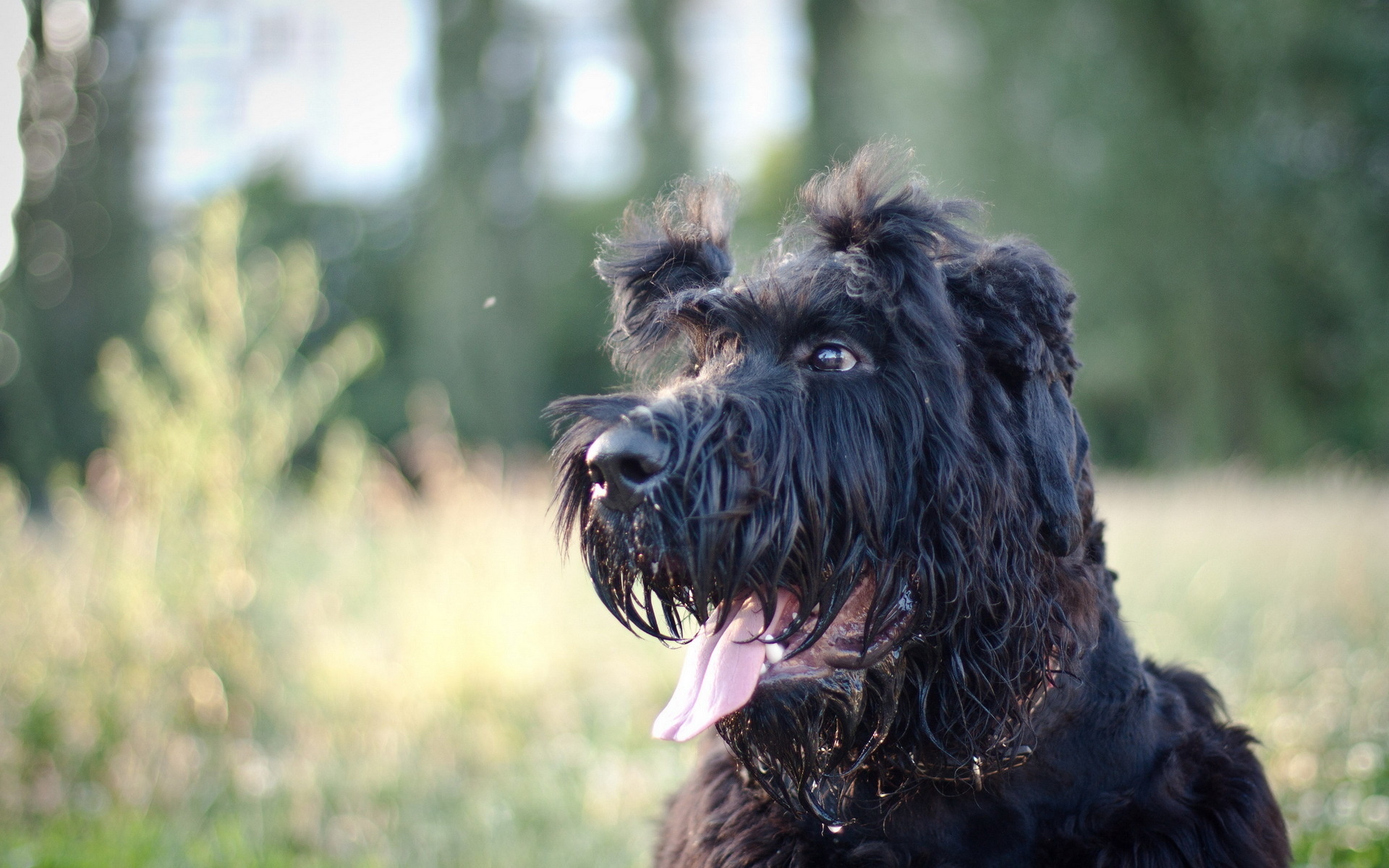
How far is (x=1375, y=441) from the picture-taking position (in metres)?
14.7

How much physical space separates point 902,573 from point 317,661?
4.47 meters

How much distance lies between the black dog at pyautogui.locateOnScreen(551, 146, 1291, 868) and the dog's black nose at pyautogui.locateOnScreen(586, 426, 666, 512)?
39mm

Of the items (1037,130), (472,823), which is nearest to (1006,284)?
(472,823)

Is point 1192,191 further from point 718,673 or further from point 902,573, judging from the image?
point 718,673

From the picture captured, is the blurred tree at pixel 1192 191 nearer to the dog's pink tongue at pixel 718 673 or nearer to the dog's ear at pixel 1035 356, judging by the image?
the dog's ear at pixel 1035 356

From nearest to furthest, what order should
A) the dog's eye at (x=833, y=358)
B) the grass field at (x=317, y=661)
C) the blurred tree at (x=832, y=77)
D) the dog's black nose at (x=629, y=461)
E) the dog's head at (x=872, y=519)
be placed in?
the dog's black nose at (x=629, y=461) → the dog's head at (x=872, y=519) → the dog's eye at (x=833, y=358) → the grass field at (x=317, y=661) → the blurred tree at (x=832, y=77)

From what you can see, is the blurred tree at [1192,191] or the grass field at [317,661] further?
the blurred tree at [1192,191]

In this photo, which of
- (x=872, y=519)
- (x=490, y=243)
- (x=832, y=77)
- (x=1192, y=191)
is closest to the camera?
(x=872, y=519)

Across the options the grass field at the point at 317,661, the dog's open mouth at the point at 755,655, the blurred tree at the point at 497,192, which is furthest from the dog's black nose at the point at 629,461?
the blurred tree at the point at 497,192

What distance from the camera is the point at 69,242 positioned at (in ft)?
37.5

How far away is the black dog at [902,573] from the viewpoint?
188cm

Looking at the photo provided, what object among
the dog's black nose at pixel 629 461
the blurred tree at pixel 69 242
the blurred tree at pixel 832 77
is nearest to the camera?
the dog's black nose at pixel 629 461

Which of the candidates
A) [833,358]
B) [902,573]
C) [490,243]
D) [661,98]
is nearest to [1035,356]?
[833,358]

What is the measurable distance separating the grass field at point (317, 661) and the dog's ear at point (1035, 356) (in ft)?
6.96
